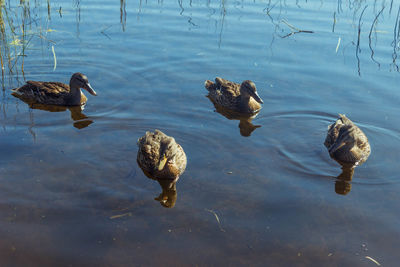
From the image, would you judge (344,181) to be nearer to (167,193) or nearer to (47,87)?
(167,193)

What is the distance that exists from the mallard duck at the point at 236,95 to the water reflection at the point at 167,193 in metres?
2.89

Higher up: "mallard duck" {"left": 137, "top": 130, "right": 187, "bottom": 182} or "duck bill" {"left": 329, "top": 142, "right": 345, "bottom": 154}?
"duck bill" {"left": 329, "top": 142, "right": 345, "bottom": 154}

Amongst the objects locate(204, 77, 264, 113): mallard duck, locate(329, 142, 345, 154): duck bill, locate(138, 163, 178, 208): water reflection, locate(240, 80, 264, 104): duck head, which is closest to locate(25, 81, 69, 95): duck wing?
locate(204, 77, 264, 113): mallard duck

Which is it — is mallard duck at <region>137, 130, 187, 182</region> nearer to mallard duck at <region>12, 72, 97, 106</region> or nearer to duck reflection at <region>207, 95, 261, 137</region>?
duck reflection at <region>207, 95, 261, 137</region>

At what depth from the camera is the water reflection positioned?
5742 millimetres

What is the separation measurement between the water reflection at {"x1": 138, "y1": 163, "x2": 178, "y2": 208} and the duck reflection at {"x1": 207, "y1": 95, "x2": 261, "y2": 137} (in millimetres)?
1896

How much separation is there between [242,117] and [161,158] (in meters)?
2.73

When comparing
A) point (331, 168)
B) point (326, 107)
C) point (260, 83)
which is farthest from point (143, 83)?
point (331, 168)

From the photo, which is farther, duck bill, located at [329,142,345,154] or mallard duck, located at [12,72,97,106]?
mallard duck, located at [12,72,97,106]

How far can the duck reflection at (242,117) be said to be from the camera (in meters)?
7.86

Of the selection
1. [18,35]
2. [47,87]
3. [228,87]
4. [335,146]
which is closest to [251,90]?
[228,87]

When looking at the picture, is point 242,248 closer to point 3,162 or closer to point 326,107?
point 3,162

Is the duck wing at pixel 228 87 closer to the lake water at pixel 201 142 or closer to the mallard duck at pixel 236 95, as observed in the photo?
the mallard duck at pixel 236 95

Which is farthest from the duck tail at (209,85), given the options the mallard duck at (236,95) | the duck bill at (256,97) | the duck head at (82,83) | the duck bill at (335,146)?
the duck bill at (335,146)
